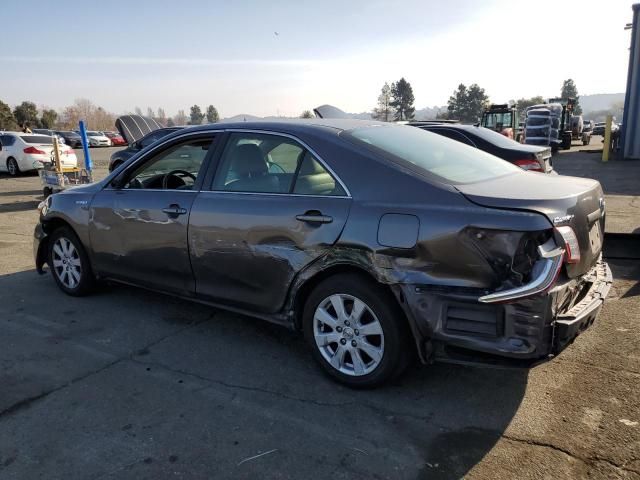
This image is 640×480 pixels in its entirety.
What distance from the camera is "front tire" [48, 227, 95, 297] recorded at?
4.90 m

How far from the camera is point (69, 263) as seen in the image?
505cm

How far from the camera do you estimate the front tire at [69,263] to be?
490cm

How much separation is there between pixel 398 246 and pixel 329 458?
1.20 m

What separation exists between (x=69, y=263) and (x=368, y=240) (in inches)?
137

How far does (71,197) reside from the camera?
4938 millimetres

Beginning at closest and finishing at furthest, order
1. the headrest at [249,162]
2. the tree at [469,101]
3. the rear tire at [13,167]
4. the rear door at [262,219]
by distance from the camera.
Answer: the rear door at [262,219]
the headrest at [249,162]
the rear tire at [13,167]
the tree at [469,101]

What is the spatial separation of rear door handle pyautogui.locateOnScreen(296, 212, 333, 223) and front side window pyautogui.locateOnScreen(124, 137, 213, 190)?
3.98 feet

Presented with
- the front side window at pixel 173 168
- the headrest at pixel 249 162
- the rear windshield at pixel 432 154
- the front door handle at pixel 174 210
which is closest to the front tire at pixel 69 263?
the front side window at pixel 173 168

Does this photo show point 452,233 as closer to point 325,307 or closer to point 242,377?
point 325,307

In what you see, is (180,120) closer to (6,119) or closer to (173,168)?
(6,119)

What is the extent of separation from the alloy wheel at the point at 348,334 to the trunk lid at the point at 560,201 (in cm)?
96

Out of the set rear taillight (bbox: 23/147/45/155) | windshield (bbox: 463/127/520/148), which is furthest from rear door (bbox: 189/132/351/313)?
rear taillight (bbox: 23/147/45/155)

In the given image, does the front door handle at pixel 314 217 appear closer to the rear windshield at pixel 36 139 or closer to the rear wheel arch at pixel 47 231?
the rear wheel arch at pixel 47 231

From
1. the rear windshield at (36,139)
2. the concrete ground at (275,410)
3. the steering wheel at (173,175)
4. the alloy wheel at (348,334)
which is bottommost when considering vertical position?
the concrete ground at (275,410)
